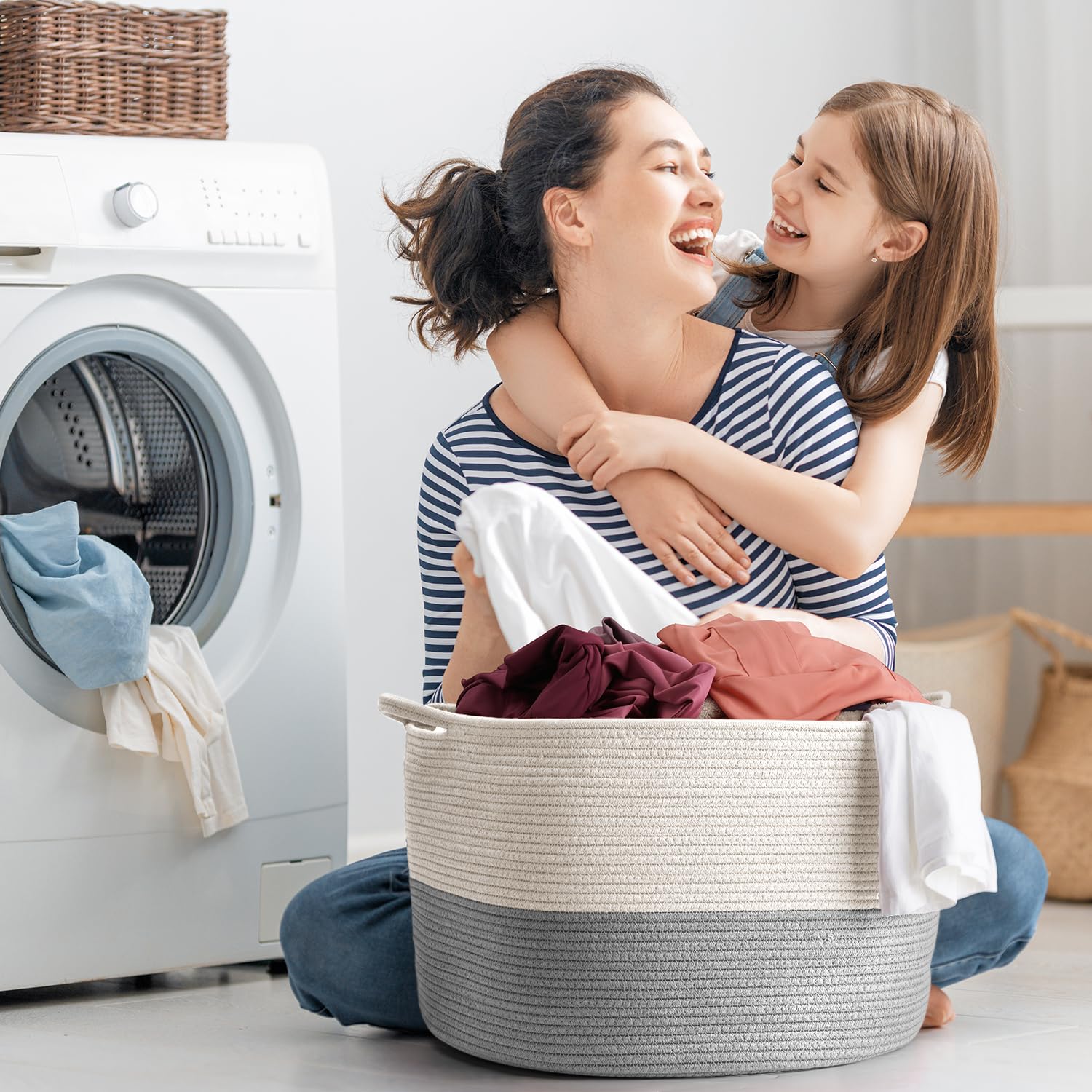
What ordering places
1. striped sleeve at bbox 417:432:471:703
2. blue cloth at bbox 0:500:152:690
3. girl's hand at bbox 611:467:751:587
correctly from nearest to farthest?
girl's hand at bbox 611:467:751:587, striped sleeve at bbox 417:432:471:703, blue cloth at bbox 0:500:152:690

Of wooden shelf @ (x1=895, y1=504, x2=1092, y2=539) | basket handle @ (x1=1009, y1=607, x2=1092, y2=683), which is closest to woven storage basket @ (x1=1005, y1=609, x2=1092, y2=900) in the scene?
basket handle @ (x1=1009, y1=607, x2=1092, y2=683)

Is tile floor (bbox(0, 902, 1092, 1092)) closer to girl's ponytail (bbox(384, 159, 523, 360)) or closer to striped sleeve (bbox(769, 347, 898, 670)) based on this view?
striped sleeve (bbox(769, 347, 898, 670))

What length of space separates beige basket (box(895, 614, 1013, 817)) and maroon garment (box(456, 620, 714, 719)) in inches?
51.0

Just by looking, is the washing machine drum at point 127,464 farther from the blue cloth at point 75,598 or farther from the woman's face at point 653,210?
the woman's face at point 653,210

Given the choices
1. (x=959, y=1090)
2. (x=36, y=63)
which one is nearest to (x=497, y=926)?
(x=959, y=1090)

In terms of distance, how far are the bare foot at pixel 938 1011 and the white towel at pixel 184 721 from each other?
817mm

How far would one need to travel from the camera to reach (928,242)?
1.60m

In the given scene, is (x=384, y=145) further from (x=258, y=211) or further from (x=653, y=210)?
(x=653, y=210)

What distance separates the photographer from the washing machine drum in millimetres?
1771

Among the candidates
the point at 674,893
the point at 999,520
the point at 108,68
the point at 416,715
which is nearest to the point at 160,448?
the point at 108,68

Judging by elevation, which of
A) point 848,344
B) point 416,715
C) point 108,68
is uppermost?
point 108,68

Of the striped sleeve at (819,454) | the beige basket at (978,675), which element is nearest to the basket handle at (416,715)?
the striped sleeve at (819,454)

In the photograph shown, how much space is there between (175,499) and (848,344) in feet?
→ 2.68

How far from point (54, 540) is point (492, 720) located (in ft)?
2.31
